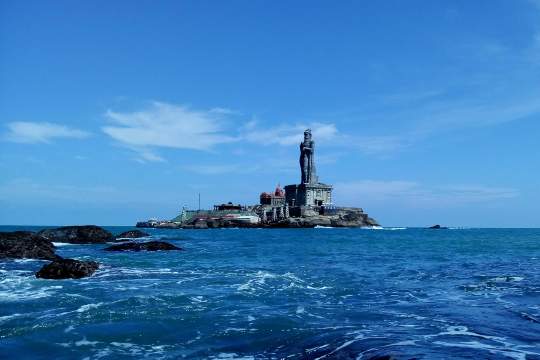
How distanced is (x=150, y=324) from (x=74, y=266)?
588 inches

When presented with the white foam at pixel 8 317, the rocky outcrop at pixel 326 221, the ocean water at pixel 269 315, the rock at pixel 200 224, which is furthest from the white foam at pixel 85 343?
the rock at pixel 200 224

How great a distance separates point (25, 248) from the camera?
4303 cm

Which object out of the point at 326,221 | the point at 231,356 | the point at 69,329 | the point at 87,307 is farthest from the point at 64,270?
the point at 326,221

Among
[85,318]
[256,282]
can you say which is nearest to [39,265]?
[256,282]

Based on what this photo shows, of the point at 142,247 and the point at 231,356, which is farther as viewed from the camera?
the point at 142,247

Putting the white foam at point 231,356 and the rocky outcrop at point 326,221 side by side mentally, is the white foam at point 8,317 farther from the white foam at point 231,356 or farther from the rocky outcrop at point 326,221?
the rocky outcrop at point 326,221

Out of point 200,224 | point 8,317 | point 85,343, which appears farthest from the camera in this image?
point 200,224

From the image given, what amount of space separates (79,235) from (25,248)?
31.5 m

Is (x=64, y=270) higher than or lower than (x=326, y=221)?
lower

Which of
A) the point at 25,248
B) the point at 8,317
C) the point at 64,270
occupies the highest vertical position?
the point at 25,248

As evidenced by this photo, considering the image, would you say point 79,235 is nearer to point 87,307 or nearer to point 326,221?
point 87,307

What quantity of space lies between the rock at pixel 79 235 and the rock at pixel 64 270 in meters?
44.0

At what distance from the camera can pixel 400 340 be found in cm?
1428

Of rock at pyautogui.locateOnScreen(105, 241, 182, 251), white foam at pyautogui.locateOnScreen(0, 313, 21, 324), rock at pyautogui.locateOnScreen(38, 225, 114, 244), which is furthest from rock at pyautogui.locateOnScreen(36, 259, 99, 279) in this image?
rock at pyautogui.locateOnScreen(38, 225, 114, 244)
